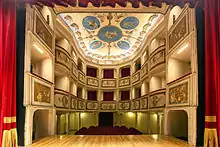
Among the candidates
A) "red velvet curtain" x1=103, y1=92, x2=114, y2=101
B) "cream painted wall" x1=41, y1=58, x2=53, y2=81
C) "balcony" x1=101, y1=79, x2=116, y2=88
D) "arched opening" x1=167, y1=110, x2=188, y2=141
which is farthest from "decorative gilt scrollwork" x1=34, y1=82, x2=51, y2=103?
"red velvet curtain" x1=103, y1=92, x2=114, y2=101

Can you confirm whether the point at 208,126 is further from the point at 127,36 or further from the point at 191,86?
the point at 127,36

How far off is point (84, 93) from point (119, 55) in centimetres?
468

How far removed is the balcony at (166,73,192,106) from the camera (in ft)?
22.8

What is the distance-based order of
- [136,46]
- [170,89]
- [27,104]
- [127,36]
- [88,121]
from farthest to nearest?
1. [88,121]
2. [136,46]
3. [127,36]
4. [170,89]
5. [27,104]

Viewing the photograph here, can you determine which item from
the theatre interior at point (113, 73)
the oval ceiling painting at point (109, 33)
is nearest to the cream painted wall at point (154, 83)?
the theatre interior at point (113, 73)

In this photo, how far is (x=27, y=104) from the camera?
6539 millimetres

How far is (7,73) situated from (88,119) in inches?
599

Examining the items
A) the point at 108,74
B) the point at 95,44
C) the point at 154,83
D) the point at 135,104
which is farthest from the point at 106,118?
the point at 154,83

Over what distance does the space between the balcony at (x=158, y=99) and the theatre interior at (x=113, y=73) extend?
5 centimetres

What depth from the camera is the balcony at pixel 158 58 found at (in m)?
10.6

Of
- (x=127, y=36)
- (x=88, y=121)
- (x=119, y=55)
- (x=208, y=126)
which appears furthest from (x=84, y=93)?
(x=208, y=126)

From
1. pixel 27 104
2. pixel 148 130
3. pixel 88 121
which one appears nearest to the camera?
pixel 27 104

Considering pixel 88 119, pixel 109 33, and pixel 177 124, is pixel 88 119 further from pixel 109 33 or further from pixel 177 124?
pixel 177 124

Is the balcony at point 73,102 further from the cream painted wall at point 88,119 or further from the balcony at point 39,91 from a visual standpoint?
the cream painted wall at point 88,119
